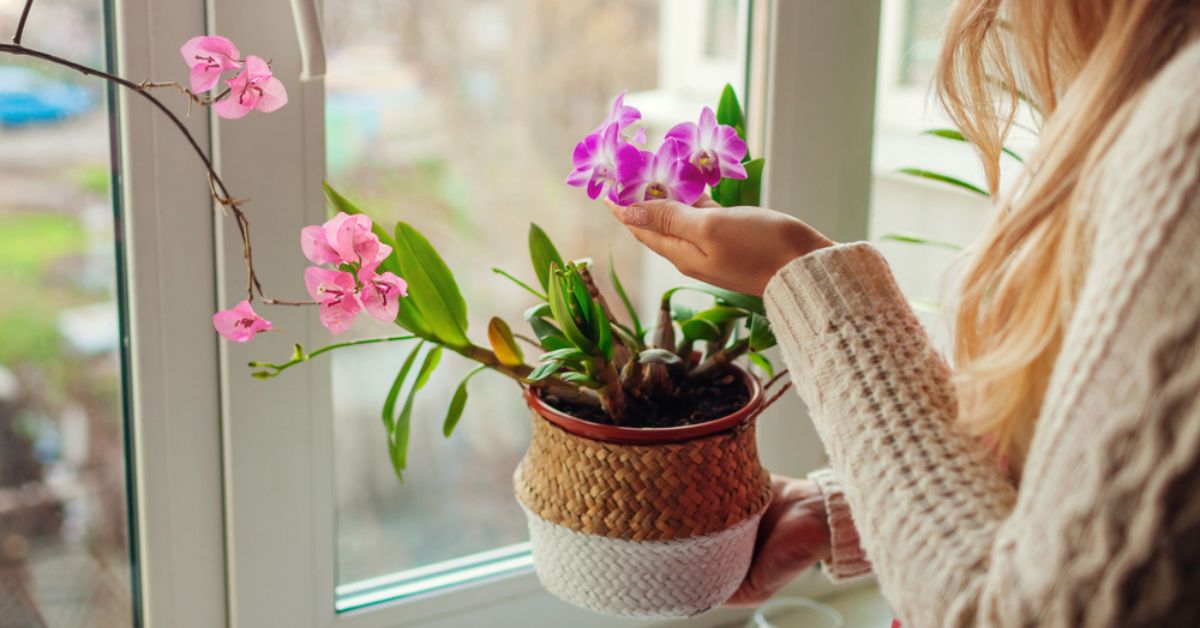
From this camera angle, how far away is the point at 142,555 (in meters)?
0.99

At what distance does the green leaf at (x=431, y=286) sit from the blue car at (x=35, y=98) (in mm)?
287

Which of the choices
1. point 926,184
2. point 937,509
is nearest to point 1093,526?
→ point 937,509

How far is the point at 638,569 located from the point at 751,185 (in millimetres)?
319

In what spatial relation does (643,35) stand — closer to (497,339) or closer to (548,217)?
(548,217)

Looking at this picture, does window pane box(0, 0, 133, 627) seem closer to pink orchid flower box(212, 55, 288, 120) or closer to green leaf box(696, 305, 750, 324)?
pink orchid flower box(212, 55, 288, 120)

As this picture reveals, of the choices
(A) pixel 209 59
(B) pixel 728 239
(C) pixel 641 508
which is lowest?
(C) pixel 641 508

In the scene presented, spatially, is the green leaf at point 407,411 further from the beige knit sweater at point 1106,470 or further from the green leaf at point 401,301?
the beige knit sweater at point 1106,470

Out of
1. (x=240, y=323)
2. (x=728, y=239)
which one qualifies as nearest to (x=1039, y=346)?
(x=728, y=239)

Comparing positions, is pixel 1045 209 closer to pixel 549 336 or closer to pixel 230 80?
pixel 549 336

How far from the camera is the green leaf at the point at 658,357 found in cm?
86

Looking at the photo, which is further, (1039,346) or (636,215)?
(636,215)

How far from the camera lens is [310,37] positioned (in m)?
0.87

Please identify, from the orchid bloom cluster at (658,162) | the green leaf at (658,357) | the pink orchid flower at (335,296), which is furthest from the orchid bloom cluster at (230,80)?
the green leaf at (658,357)

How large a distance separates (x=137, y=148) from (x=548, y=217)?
426 millimetres
